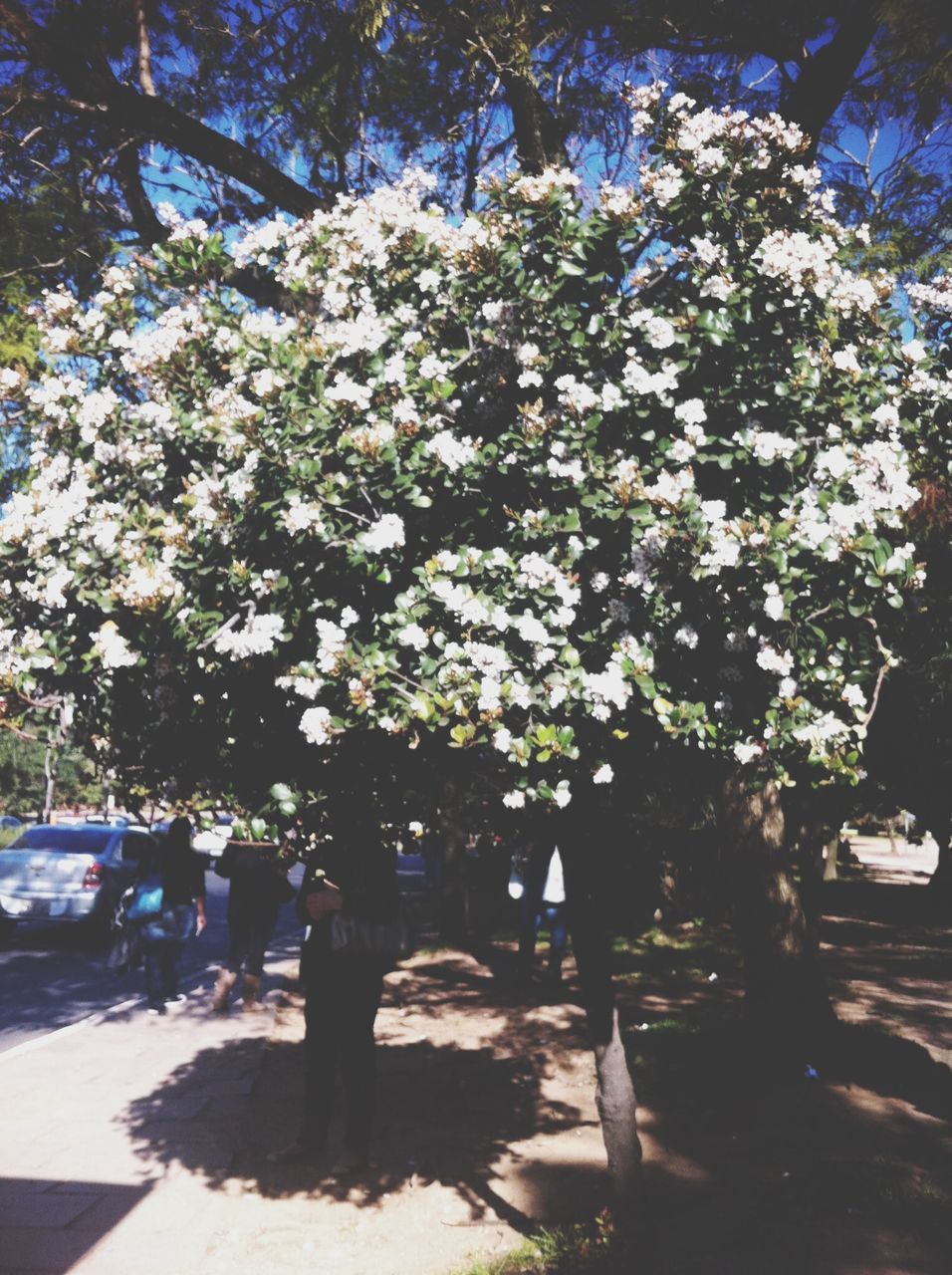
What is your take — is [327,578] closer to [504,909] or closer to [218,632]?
[218,632]

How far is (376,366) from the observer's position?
4.10 m

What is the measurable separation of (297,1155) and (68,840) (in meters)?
9.81

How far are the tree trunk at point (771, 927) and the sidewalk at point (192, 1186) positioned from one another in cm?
186

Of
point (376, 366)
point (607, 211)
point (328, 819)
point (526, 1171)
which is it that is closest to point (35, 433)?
point (376, 366)

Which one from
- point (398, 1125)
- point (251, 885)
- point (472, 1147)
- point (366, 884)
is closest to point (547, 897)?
point (251, 885)

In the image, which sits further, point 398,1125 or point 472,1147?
point 398,1125

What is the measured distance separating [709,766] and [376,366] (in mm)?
2039

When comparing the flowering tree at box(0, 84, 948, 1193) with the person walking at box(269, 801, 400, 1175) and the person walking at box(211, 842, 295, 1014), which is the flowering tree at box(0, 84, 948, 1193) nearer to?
the person walking at box(269, 801, 400, 1175)

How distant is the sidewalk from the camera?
4328mm

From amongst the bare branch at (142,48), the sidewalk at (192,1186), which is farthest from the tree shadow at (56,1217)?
the bare branch at (142,48)

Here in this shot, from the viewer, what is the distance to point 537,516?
360cm

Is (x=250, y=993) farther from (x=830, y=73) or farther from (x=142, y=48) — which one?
(x=830, y=73)

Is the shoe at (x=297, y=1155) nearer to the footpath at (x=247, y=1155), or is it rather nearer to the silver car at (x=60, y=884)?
Answer: the footpath at (x=247, y=1155)

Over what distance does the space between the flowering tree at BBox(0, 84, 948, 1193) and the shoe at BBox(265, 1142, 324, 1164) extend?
252cm
